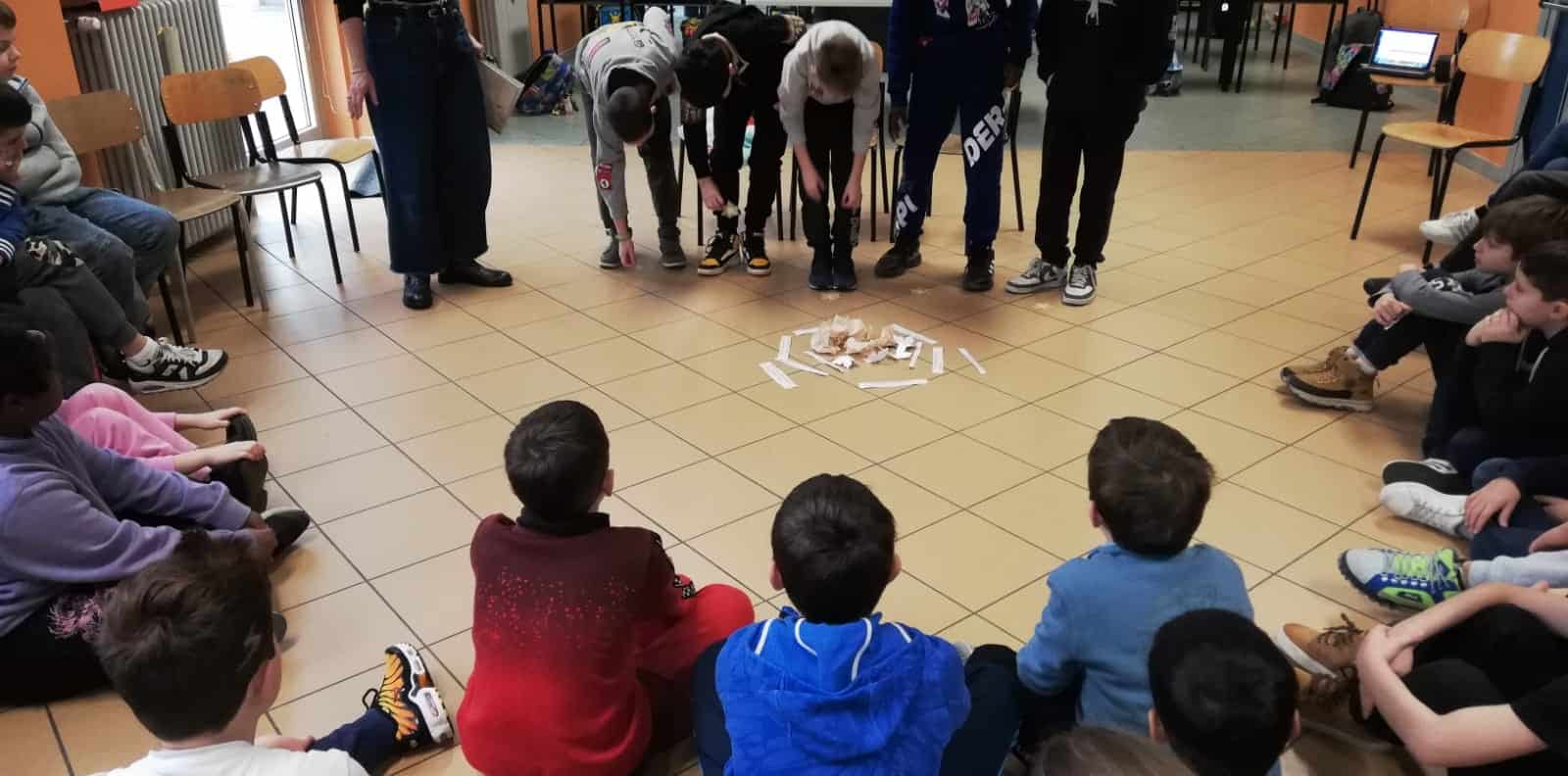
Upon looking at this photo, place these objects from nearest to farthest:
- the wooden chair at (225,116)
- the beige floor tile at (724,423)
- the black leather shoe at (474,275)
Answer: the beige floor tile at (724,423) < the wooden chair at (225,116) < the black leather shoe at (474,275)

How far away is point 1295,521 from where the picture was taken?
266 cm

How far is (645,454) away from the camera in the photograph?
9.91ft

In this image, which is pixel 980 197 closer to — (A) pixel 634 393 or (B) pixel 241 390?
(A) pixel 634 393

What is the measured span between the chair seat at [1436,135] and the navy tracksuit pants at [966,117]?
198 cm

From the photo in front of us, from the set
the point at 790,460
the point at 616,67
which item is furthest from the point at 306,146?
the point at 790,460

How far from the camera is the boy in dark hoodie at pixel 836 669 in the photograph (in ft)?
4.58

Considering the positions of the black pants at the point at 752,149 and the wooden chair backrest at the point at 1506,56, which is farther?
the wooden chair backrest at the point at 1506,56

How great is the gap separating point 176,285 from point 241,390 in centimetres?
67

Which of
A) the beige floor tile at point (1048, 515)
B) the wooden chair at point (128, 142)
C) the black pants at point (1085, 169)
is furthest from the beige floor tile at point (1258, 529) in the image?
the wooden chair at point (128, 142)

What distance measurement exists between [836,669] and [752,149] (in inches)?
131

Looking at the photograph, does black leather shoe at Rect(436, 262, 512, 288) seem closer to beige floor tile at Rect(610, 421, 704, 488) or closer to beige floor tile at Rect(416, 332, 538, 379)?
beige floor tile at Rect(416, 332, 538, 379)

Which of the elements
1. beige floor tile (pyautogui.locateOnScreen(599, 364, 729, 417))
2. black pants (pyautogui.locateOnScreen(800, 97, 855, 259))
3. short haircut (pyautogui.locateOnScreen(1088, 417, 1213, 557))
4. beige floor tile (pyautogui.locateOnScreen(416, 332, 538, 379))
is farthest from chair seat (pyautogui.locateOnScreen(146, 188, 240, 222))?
short haircut (pyautogui.locateOnScreen(1088, 417, 1213, 557))

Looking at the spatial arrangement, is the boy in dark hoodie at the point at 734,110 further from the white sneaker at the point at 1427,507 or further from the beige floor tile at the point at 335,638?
the white sneaker at the point at 1427,507

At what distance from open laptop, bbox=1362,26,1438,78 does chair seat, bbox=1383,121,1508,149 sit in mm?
1591
